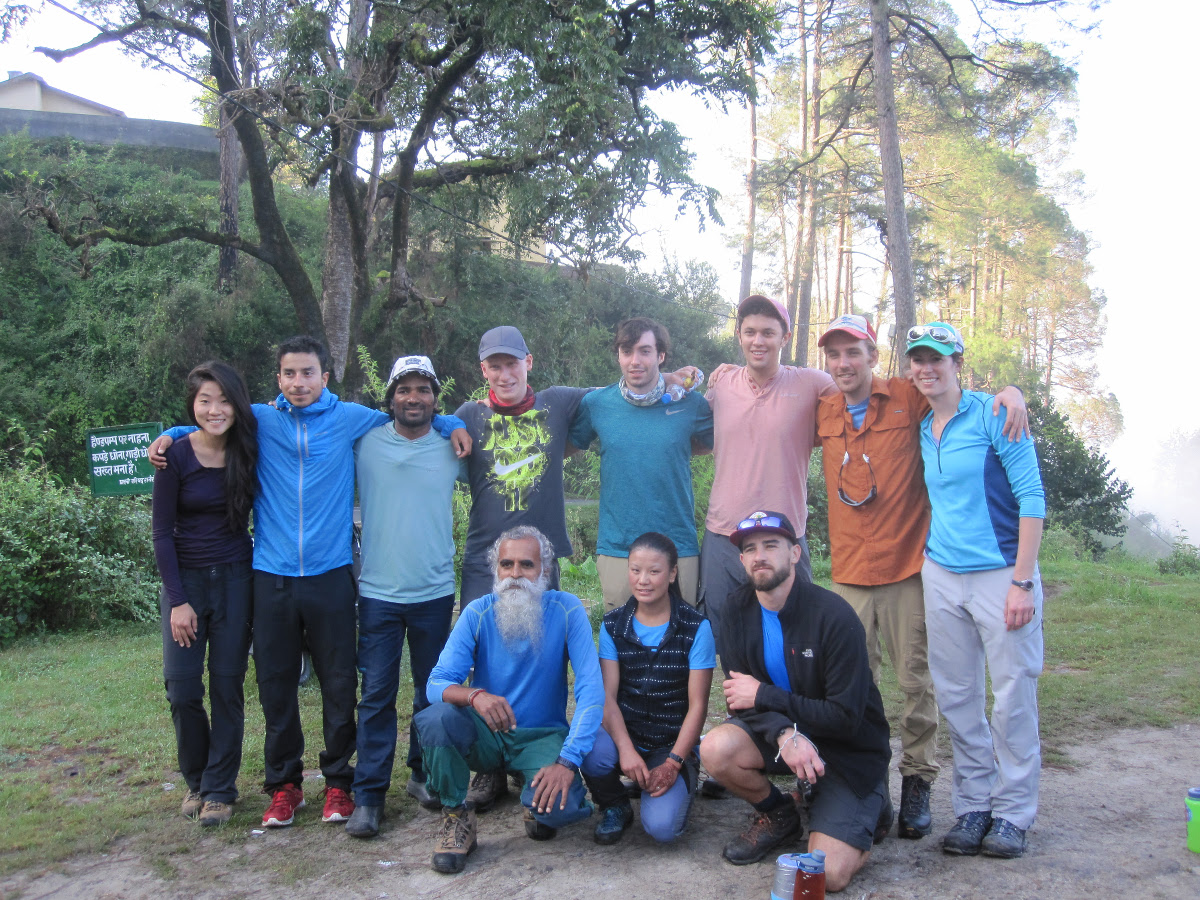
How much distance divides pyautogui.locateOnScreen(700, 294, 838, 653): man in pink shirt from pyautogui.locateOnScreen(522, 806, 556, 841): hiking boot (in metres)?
1.20

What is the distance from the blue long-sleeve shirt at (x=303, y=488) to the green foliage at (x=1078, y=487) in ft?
66.6

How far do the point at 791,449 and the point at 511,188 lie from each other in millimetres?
12021

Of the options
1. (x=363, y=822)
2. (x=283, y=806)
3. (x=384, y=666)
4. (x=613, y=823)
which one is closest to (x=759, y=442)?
(x=613, y=823)

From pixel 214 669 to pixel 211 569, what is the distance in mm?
469

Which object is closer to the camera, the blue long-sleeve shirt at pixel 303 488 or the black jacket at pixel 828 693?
the black jacket at pixel 828 693

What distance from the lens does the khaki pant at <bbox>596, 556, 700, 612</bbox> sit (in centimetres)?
457

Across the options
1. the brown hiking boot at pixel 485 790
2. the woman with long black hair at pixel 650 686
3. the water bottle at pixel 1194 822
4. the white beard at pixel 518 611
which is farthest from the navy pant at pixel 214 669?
the water bottle at pixel 1194 822

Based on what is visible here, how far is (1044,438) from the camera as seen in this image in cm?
2256

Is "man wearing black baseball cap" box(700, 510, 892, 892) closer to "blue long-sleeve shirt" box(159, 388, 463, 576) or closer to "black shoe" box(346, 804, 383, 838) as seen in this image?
"black shoe" box(346, 804, 383, 838)

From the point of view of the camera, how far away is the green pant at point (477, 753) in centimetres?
385

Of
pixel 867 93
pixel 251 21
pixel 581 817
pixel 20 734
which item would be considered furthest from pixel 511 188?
pixel 581 817

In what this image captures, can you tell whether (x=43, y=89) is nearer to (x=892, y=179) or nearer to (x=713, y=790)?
(x=892, y=179)

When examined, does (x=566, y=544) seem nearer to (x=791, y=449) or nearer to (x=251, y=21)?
(x=791, y=449)

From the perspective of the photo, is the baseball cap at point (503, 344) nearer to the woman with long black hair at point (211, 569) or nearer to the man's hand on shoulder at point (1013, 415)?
the woman with long black hair at point (211, 569)
